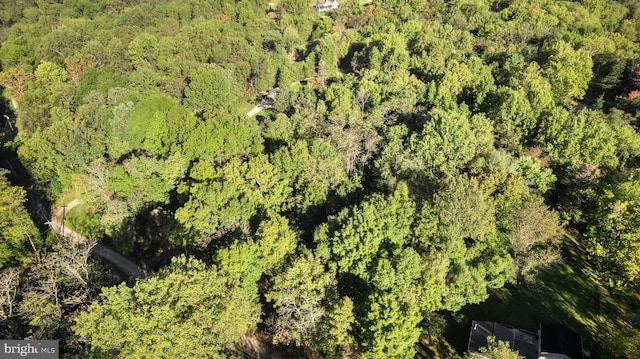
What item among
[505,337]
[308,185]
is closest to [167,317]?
[308,185]

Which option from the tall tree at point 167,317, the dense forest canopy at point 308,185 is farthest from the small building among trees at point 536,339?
the tall tree at point 167,317

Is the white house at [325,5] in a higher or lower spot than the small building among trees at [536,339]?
higher

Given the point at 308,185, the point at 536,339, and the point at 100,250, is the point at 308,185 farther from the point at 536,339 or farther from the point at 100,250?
the point at 100,250

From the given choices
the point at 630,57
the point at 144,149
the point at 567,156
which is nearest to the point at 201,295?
the point at 144,149

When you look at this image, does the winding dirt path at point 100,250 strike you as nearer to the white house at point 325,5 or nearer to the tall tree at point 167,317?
the tall tree at point 167,317

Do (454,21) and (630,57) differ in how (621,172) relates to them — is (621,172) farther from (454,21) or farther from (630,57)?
(454,21)

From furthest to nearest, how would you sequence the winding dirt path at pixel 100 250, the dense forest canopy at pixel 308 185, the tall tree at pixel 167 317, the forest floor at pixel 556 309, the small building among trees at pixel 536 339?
the winding dirt path at pixel 100 250, the forest floor at pixel 556 309, the small building among trees at pixel 536 339, the dense forest canopy at pixel 308 185, the tall tree at pixel 167 317

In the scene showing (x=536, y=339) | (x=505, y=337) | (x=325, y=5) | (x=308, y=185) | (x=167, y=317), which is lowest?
(x=505, y=337)
